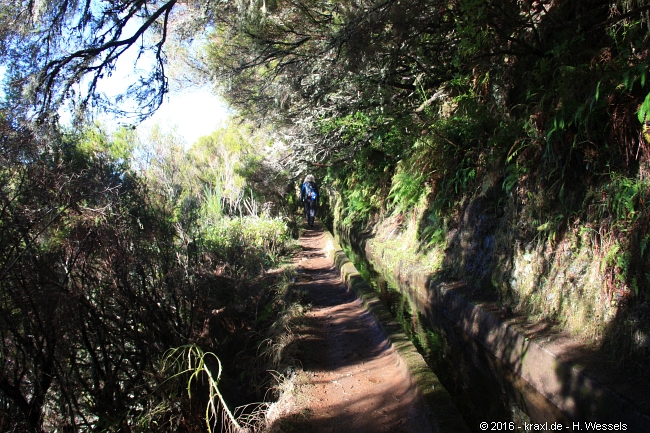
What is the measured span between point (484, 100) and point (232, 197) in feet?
24.6

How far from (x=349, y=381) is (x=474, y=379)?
1.39m

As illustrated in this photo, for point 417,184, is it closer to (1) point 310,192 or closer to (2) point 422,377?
(2) point 422,377

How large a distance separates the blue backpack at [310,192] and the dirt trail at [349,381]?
9.11 meters

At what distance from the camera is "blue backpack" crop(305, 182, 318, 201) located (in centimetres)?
1673

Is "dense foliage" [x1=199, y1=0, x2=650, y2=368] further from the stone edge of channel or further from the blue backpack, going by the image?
the blue backpack

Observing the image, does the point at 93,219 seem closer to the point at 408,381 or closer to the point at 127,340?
the point at 127,340

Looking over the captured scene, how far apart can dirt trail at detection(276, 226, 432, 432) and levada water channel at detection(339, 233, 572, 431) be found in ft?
1.96

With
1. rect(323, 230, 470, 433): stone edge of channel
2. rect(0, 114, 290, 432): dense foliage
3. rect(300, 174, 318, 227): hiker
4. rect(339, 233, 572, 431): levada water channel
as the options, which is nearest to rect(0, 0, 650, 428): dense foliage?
rect(0, 114, 290, 432): dense foliage

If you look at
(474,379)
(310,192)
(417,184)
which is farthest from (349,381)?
(310,192)

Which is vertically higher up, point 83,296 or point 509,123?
point 509,123

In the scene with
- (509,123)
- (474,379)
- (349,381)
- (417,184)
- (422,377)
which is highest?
(509,123)

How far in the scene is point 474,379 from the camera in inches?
201

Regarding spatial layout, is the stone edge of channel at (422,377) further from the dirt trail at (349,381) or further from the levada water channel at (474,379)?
the levada water channel at (474,379)

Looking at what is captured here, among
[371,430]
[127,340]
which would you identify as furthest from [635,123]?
[127,340]
